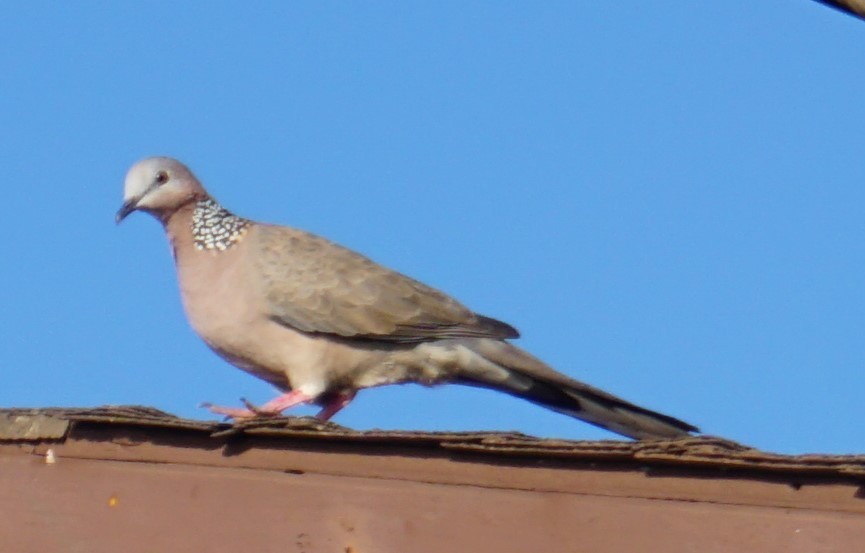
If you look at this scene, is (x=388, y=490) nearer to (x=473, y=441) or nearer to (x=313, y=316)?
(x=473, y=441)

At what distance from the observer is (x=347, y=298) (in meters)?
5.71

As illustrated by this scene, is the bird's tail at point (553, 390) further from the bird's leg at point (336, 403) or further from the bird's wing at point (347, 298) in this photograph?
the bird's leg at point (336, 403)

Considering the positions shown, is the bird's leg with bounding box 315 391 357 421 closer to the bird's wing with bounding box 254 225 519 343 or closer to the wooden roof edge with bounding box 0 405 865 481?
the bird's wing with bounding box 254 225 519 343

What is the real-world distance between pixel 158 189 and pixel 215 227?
266 millimetres

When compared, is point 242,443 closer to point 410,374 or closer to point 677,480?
point 677,480

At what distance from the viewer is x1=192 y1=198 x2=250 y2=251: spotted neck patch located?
18.8 ft

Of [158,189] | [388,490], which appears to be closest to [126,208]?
[158,189]

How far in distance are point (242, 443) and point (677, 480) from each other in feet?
2.93

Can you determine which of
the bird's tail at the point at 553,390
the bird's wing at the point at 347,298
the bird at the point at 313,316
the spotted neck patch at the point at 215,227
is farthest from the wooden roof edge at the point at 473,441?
the spotted neck patch at the point at 215,227

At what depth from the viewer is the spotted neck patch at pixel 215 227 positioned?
18.8 ft

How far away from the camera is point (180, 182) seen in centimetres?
590

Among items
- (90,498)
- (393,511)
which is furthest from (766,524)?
(90,498)

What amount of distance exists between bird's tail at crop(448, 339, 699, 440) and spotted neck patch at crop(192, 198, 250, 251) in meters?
0.94

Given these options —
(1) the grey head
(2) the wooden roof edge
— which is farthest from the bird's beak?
(2) the wooden roof edge
